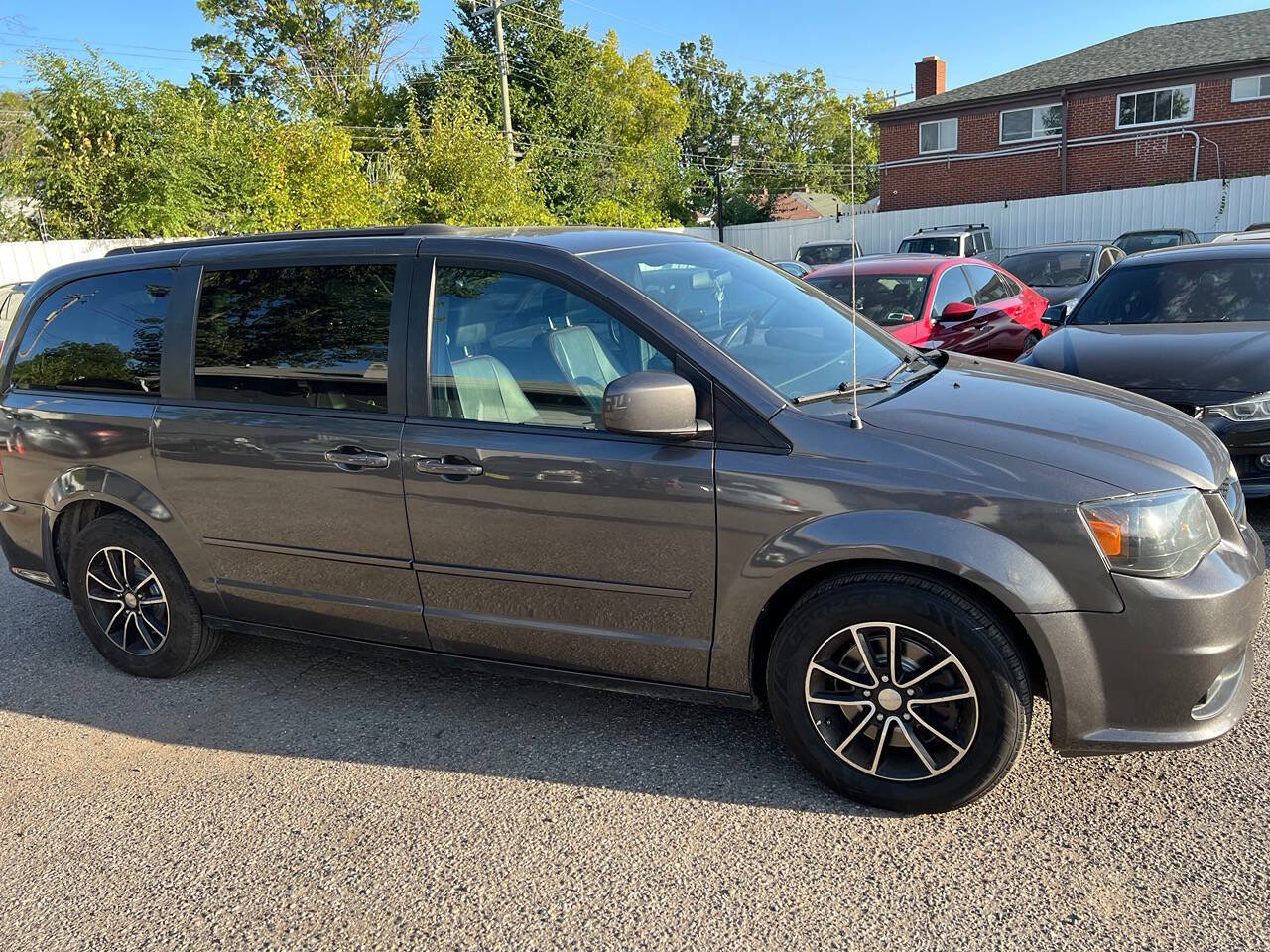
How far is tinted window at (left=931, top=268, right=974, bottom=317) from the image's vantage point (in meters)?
8.59

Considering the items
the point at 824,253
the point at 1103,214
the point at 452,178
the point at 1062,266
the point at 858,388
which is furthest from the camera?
the point at 1103,214

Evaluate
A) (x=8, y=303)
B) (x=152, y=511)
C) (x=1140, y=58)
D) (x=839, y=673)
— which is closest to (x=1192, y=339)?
(x=839, y=673)

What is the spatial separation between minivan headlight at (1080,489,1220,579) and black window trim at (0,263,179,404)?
357 cm

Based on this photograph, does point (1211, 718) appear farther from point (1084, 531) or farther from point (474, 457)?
point (474, 457)

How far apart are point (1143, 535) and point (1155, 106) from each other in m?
31.0

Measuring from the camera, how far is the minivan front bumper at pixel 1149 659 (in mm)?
2668

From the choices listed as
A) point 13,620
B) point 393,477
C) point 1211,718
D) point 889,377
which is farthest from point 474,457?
point 13,620

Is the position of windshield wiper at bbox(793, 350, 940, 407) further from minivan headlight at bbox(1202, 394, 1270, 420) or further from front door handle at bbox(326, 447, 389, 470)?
minivan headlight at bbox(1202, 394, 1270, 420)

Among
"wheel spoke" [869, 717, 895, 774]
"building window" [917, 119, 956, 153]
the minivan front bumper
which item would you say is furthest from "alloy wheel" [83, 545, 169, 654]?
"building window" [917, 119, 956, 153]

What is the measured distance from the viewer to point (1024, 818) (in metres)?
2.97

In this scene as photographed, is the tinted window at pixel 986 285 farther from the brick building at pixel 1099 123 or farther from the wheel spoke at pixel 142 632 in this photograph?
the brick building at pixel 1099 123

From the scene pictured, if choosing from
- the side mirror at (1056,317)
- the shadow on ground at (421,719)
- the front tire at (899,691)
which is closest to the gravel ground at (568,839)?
the shadow on ground at (421,719)

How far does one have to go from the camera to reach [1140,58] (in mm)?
28922

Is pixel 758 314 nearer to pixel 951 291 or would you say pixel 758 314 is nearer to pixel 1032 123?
pixel 951 291
